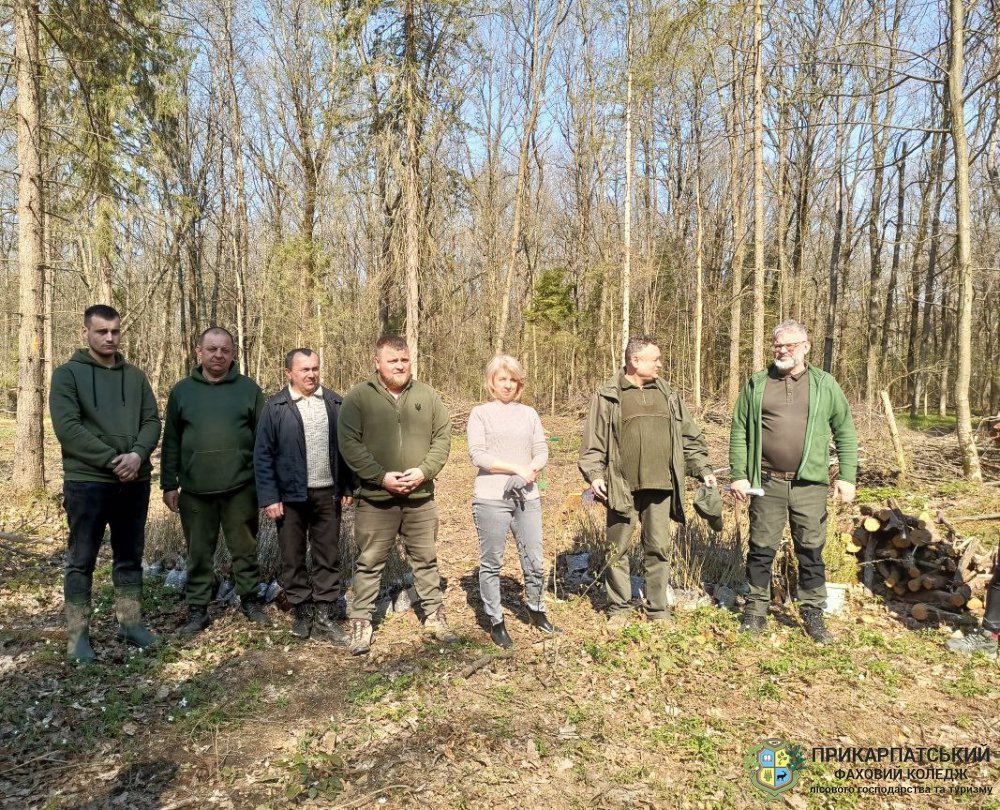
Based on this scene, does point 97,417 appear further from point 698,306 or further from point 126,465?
point 698,306

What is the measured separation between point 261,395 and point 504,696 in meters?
2.68

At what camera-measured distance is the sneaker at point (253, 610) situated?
434 centimetres

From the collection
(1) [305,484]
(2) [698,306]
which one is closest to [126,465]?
(1) [305,484]

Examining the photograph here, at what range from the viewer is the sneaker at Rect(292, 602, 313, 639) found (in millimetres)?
4180

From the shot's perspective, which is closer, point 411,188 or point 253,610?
point 253,610

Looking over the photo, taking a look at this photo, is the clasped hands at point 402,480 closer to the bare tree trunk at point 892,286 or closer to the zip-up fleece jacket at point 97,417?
the zip-up fleece jacket at point 97,417

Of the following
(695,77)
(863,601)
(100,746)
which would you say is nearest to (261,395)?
(100,746)

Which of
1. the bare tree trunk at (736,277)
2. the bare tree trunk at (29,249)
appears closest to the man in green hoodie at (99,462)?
the bare tree trunk at (29,249)

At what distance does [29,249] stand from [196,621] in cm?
526

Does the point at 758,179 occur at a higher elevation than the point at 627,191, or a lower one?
lower

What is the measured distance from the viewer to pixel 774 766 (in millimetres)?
2852

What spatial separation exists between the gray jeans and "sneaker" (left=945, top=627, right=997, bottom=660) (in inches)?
108

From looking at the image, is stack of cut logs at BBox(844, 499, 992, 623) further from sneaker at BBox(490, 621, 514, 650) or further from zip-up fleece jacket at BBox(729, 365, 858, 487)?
sneaker at BBox(490, 621, 514, 650)

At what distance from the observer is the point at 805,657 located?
3.84m
